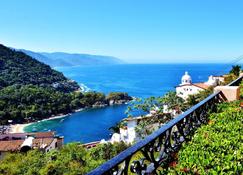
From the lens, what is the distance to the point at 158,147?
281 cm

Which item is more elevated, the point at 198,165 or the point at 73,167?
the point at 198,165

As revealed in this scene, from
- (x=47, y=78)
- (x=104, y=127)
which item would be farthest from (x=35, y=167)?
(x=47, y=78)

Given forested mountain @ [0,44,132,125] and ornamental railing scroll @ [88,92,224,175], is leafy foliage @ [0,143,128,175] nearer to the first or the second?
ornamental railing scroll @ [88,92,224,175]

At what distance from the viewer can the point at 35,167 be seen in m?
23.5

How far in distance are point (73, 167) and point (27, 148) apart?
14.9 metres

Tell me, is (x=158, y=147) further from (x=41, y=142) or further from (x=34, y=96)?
(x=34, y=96)

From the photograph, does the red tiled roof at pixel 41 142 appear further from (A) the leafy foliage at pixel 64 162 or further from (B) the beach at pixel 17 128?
(B) the beach at pixel 17 128

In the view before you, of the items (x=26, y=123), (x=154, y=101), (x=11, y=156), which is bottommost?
(x=26, y=123)

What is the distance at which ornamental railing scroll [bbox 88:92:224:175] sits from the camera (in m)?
1.96

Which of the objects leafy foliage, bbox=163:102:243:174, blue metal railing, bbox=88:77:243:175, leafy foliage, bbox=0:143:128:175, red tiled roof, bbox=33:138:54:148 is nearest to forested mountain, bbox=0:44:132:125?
red tiled roof, bbox=33:138:54:148

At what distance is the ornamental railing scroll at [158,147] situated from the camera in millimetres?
1955

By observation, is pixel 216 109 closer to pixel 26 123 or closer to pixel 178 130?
pixel 178 130

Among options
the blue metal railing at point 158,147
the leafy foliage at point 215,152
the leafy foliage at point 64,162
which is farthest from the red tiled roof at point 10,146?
the leafy foliage at point 215,152

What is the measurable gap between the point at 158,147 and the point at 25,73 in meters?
122
